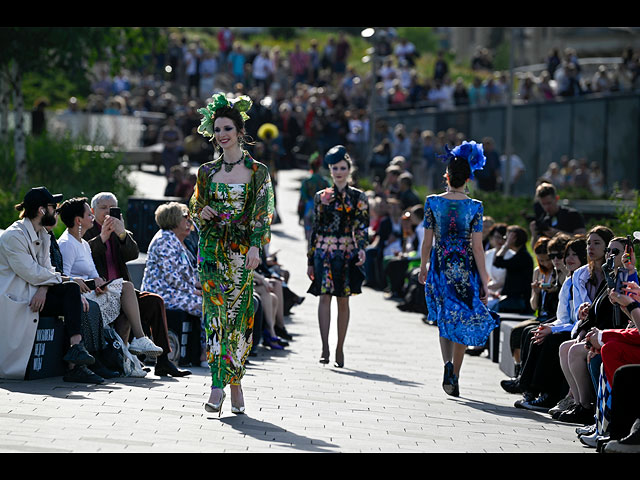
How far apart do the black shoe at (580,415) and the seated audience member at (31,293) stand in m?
3.57

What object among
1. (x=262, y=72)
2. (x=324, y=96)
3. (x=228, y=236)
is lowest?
(x=228, y=236)

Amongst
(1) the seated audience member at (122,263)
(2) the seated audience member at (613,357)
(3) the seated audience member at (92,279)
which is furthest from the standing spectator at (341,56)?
(2) the seated audience member at (613,357)

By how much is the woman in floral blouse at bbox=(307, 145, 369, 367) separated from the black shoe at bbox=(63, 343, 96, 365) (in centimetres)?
279

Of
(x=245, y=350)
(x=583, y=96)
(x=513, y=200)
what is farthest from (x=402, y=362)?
(x=583, y=96)

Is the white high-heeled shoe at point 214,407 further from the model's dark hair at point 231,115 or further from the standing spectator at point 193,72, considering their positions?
the standing spectator at point 193,72

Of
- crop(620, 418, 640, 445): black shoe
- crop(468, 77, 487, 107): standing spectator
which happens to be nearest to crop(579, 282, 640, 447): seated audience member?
crop(620, 418, 640, 445): black shoe

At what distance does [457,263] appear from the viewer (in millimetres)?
9938

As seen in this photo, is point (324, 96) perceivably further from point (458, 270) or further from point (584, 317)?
point (584, 317)

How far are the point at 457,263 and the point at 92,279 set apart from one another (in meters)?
2.99

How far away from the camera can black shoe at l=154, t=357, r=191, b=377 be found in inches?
396

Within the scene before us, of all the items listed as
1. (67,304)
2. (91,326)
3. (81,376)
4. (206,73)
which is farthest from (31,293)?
(206,73)

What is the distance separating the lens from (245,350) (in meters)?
8.36
